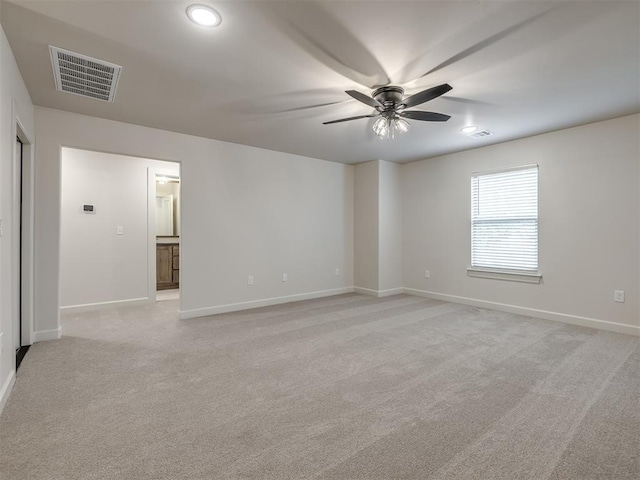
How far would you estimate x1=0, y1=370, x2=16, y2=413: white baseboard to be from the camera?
82.2 inches

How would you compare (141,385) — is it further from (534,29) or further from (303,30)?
(534,29)

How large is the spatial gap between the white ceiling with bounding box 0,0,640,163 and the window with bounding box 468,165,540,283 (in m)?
0.99

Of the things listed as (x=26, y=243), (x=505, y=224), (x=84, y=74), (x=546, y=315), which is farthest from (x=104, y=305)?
(x=546, y=315)

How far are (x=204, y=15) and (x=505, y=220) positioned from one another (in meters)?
4.45

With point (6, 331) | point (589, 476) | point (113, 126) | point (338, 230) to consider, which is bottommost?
point (589, 476)

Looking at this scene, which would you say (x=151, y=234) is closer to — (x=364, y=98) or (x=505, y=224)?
(x=364, y=98)

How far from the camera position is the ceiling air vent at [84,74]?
7.88 feet

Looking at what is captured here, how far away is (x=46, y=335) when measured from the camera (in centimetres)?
342

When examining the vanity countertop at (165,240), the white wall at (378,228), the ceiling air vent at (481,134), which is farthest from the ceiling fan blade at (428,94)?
the vanity countertop at (165,240)

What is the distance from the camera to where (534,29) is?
206 centimetres

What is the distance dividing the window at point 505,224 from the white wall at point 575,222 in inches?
3.9

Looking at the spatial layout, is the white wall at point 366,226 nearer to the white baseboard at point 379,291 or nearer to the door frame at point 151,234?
the white baseboard at point 379,291

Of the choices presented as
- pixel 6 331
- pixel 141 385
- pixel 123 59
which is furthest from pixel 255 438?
pixel 123 59

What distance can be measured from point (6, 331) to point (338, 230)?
15.1 feet
